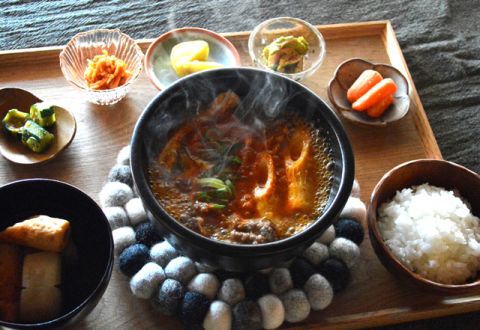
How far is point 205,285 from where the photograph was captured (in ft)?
4.94

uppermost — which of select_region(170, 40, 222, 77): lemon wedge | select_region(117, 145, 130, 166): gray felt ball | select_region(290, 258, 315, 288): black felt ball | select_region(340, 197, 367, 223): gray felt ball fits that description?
select_region(170, 40, 222, 77): lemon wedge

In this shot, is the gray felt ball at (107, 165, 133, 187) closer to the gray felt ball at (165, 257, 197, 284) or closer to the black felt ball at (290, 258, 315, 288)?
the gray felt ball at (165, 257, 197, 284)

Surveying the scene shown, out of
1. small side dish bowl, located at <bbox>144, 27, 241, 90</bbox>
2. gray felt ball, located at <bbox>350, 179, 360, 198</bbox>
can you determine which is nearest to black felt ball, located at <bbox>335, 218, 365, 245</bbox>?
gray felt ball, located at <bbox>350, 179, 360, 198</bbox>

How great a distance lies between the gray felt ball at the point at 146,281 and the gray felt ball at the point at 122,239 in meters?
0.10

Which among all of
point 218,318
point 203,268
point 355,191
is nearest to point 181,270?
point 203,268

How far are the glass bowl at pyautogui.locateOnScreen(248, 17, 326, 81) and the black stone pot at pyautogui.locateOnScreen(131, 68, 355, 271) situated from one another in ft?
1.64

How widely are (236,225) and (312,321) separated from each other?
38 cm

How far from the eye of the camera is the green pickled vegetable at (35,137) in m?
1.77

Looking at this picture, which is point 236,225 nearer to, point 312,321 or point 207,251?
point 207,251

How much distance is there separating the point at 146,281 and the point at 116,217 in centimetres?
24

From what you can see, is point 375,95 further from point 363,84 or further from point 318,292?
point 318,292

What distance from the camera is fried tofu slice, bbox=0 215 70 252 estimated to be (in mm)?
1439

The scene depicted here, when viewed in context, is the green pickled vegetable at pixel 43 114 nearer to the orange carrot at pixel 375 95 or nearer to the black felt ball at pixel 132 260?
the black felt ball at pixel 132 260

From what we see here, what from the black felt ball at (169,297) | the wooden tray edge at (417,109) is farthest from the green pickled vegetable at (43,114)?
the wooden tray edge at (417,109)
